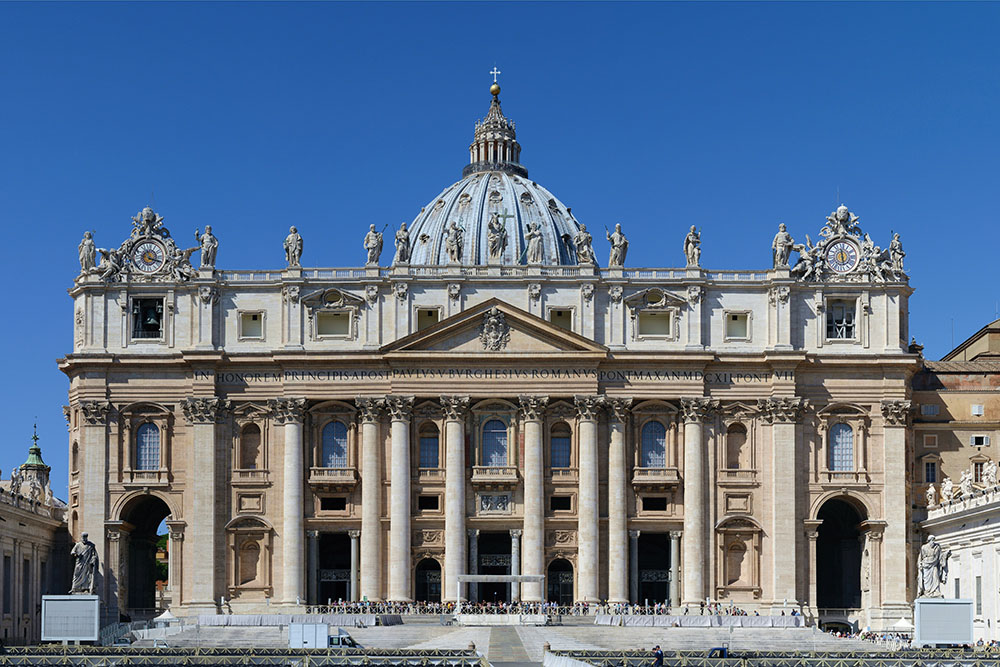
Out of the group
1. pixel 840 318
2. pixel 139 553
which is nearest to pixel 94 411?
pixel 139 553

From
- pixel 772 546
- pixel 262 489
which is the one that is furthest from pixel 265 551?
pixel 772 546

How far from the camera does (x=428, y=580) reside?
378ft

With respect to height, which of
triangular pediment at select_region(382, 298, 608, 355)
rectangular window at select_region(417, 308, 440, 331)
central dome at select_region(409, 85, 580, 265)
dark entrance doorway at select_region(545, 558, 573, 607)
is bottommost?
dark entrance doorway at select_region(545, 558, 573, 607)

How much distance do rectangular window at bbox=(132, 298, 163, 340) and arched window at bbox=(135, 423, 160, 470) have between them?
227 inches

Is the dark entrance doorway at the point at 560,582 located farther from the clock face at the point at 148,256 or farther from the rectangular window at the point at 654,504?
the clock face at the point at 148,256

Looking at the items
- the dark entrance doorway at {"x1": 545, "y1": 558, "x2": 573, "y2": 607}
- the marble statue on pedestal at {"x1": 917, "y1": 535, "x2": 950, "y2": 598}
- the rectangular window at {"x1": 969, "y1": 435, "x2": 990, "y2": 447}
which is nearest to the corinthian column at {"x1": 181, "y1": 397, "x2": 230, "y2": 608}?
the dark entrance doorway at {"x1": 545, "y1": 558, "x2": 573, "y2": 607}

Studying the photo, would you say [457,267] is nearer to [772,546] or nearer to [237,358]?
[237,358]

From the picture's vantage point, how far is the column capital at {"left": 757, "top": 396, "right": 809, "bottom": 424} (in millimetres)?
114000

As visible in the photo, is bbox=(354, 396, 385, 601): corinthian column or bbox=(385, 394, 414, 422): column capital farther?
bbox=(385, 394, 414, 422): column capital

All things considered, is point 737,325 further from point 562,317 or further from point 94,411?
A: point 94,411

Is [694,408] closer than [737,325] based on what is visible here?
Yes

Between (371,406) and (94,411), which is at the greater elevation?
(371,406)

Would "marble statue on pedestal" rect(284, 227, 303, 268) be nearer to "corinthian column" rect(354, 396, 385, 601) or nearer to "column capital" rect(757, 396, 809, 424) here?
"corinthian column" rect(354, 396, 385, 601)

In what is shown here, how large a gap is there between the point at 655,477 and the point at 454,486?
12.3m
